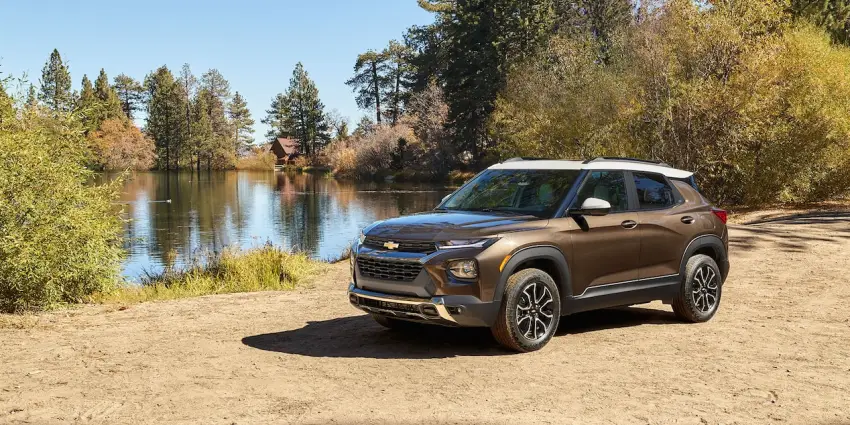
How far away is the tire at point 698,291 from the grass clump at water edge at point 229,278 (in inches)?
300

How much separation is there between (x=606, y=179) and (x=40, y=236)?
813 cm

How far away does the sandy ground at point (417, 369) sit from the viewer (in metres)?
6.07

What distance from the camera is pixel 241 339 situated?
9039 mm

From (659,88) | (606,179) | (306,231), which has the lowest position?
(306,231)

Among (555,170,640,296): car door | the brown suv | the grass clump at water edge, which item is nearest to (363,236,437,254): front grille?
the brown suv

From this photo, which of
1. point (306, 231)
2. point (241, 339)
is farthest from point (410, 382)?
point (306, 231)

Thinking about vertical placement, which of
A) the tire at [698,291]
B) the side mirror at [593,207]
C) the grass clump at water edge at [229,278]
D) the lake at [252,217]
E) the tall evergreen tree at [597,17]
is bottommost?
the lake at [252,217]

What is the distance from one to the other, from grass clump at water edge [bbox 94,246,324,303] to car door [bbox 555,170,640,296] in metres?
7.60

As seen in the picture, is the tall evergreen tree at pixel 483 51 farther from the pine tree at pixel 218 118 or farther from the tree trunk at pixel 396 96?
the pine tree at pixel 218 118

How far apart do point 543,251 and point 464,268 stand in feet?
2.86

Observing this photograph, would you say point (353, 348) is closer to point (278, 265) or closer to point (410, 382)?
point (410, 382)

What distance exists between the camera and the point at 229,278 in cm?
1622

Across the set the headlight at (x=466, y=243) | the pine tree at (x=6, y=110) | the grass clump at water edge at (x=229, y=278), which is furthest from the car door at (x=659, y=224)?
the pine tree at (x=6, y=110)

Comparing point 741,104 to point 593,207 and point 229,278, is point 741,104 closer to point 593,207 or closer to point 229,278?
point 229,278
